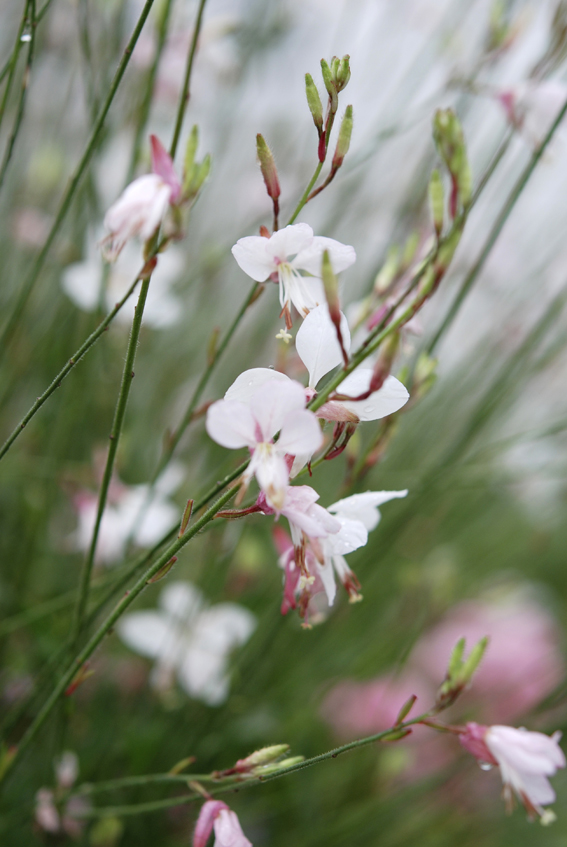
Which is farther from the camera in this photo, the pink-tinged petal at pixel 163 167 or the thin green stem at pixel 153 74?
the thin green stem at pixel 153 74

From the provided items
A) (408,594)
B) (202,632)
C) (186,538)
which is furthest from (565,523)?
(186,538)

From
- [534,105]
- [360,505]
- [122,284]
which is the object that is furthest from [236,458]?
[122,284]

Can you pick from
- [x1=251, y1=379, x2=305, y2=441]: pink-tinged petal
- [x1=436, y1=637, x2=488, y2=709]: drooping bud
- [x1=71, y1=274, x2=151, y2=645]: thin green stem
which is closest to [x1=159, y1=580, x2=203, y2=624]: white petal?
[x1=71, y1=274, x2=151, y2=645]: thin green stem

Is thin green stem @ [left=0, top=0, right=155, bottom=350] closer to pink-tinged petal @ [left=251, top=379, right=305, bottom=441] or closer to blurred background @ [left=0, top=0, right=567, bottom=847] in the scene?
blurred background @ [left=0, top=0, right=567, bottom=847]

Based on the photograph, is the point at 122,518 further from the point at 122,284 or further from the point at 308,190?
the point at 308,190

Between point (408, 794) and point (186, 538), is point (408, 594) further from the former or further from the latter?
point (186, 538)

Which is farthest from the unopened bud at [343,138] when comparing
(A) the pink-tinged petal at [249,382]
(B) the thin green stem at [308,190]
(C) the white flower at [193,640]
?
(C) the white flower at [193,640]

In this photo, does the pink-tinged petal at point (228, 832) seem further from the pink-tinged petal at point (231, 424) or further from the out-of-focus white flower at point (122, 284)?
the out-of-focus white flower at point (122, 284)
